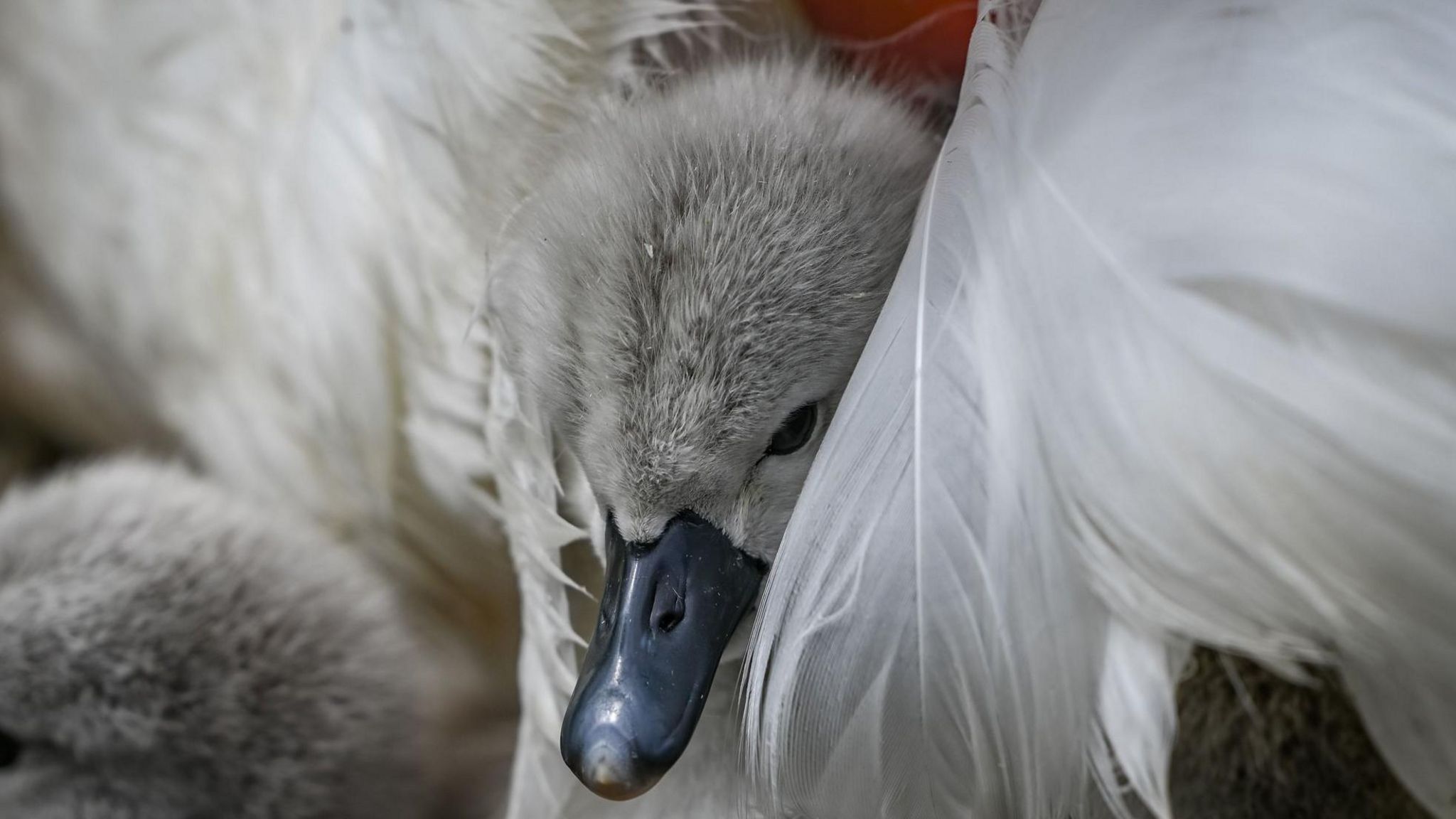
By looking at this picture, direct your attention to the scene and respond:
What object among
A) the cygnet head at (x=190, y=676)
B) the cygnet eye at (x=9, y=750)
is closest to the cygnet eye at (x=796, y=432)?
the cygnet head at (x=190, y=676)

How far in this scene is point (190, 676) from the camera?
906 mm

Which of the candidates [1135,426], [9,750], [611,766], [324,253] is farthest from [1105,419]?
[9,750]

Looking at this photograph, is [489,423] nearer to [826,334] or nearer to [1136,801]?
[826,334]

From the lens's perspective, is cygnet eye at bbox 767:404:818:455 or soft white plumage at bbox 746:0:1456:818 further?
cygnet eye at bbox 767:404:818:455

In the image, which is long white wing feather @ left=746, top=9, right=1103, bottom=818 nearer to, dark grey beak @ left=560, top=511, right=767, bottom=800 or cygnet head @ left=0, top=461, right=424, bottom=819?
dark grey beak @ left=560, top=511, right=767, bottom=800

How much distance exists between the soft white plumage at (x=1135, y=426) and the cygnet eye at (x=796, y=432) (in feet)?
0.15

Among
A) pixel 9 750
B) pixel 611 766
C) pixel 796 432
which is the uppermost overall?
pixel 796 432

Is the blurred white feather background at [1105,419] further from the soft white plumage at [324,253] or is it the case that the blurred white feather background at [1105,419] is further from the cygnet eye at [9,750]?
the cygnet eye at [9,750]

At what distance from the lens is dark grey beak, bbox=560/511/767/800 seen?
2.02 feet

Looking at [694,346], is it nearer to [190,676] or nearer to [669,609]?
[669,609]

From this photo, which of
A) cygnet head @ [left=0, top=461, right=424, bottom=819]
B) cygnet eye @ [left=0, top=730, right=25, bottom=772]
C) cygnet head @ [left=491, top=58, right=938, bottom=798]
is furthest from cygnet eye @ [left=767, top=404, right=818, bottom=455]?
cygnet eye @ [left=0, top=730, right=25, bottom=772]

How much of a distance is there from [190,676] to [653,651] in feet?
1.39

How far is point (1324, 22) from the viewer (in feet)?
1.86

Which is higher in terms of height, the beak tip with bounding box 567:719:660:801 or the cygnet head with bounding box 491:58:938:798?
the cygnet head with bounding box 491:58:938:798
